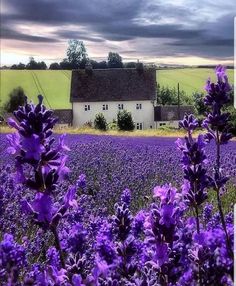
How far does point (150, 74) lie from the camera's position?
1201cm

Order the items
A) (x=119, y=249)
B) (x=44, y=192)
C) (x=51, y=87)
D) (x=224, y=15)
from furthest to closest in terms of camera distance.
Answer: (x=51, y=87) → (x=224, y=15) → (x=119, y=249) → (x=44, y=192)

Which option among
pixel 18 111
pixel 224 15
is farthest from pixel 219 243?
pixel 224 15

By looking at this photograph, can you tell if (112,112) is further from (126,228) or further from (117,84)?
(126,228)

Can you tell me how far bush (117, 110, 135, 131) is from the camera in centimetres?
737

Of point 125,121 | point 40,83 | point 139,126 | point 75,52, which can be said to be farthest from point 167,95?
point 75,52

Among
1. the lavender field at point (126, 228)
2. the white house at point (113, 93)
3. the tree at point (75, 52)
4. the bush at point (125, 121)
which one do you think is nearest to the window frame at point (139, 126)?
the white house at point (113, 93)

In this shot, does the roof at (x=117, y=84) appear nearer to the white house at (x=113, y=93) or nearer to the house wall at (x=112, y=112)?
the white house at (x=113, y=93)

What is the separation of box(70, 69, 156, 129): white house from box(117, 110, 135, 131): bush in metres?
0.12

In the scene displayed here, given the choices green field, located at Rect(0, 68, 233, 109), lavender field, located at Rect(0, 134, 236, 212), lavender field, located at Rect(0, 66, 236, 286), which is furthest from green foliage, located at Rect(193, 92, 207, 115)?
green field, located at Rect(0, 68, 233, 109)

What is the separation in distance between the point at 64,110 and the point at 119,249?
8.54 m

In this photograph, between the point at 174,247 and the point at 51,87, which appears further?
the point at 51,87

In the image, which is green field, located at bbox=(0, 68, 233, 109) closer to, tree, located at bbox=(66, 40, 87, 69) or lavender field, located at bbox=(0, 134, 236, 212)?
lavender field, located at bbox=(0, 134, 236, 212)

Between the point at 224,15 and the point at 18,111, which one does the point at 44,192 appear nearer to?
the point at 18,111

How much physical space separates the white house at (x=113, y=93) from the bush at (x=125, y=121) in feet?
0.40
